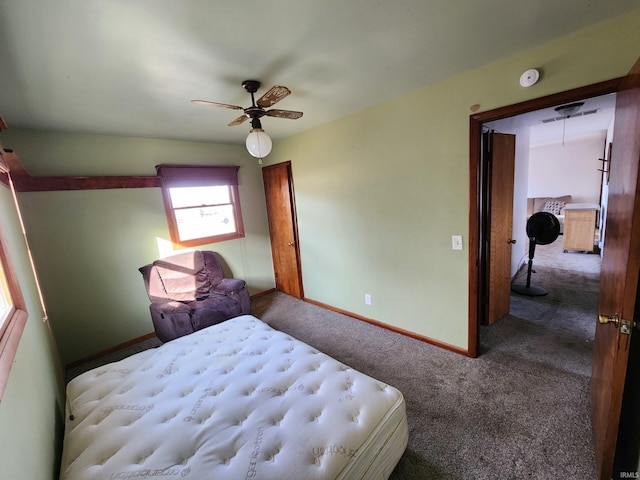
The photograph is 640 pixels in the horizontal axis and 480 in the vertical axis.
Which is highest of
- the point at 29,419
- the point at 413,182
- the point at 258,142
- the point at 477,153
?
the point at 258,142

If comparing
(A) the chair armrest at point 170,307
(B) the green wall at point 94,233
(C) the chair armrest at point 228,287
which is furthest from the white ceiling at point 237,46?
(C) the chair armrest at point 228,287

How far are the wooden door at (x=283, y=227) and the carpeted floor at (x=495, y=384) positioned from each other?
73 centimetres

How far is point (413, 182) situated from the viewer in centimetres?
250

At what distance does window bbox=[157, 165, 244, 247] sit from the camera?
3.38 meters

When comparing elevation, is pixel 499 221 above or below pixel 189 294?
above

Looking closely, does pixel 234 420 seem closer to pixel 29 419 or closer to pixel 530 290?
pixel 29 419

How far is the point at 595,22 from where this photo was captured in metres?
1.51

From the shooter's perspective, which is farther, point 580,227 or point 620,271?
point 580,227

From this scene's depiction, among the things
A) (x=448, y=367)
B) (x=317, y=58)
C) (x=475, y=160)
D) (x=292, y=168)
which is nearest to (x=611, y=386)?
(x=448, y=367)

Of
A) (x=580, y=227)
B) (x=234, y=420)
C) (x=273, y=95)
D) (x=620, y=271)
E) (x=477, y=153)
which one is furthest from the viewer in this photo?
(x=580, y=227)

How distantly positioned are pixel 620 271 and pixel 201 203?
3952mm

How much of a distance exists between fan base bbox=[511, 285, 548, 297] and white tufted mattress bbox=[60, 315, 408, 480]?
3.18 m

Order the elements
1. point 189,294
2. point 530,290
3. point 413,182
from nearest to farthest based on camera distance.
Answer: point 413,182
point 189,294
point 530,290

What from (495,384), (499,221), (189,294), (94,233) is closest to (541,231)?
(499,221)
